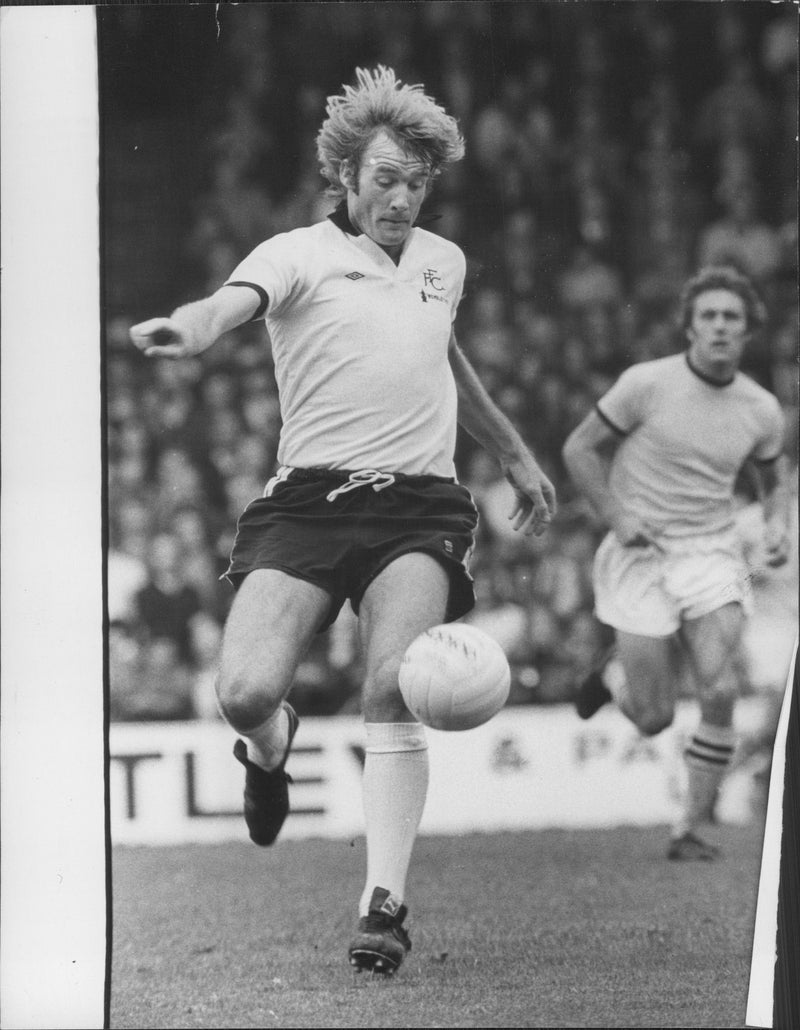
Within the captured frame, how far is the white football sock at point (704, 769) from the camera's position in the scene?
4461mm

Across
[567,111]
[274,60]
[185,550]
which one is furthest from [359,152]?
[185,550]

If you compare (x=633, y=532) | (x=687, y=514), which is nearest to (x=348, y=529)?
(x=633, y=532)

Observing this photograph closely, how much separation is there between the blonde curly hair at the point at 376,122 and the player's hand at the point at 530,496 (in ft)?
2.96

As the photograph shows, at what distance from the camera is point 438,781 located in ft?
A: 14.2

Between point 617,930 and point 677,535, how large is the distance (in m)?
1.18

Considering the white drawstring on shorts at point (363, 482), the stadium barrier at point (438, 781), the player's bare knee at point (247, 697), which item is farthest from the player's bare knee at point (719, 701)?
the player's bare knee at point (247, 697)

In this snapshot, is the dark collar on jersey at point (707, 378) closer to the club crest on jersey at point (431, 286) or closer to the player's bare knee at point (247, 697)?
the club crest on jersey at point (431, 286)

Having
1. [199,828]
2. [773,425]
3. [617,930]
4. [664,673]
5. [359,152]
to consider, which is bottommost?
[617,930]

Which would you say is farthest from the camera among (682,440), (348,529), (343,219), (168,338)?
(682,440)

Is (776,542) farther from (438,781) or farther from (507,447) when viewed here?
(438,781)

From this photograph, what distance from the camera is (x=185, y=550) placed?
4410 millimetres

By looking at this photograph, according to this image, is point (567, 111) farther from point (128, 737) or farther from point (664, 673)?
point (128, 737)

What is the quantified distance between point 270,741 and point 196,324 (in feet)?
3.79

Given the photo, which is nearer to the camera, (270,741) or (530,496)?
(270,741)
